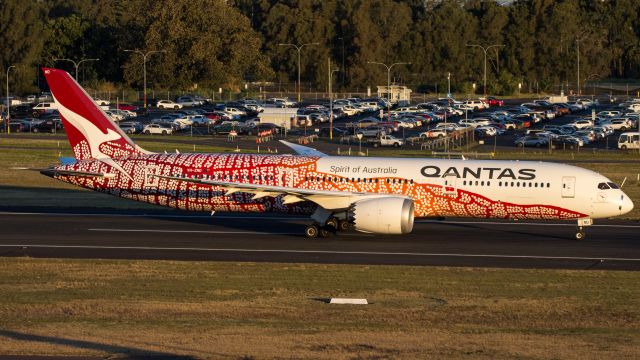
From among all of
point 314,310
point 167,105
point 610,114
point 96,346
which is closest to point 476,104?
point 610,114

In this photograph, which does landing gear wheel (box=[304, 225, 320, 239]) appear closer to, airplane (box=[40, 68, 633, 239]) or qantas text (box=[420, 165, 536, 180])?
airplane (box=[40, 68, 633, 239])

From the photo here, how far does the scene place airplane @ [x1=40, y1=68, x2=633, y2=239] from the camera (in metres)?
45.8

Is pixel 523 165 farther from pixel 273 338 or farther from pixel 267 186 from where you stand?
pixel 273 338

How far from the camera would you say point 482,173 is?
153 ft

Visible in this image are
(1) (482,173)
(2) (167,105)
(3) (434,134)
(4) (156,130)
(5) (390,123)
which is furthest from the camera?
(2) (167,105)

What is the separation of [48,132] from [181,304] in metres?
95.4

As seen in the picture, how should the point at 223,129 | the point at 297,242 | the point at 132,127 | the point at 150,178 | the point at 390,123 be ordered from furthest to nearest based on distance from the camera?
the point at 390,123, the point at 223,129, the point at 132,127, the point at 150,178, the point at 297,242

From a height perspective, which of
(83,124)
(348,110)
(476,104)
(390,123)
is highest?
(83,124)

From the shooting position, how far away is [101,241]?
44.2m

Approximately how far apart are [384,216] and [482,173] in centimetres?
575

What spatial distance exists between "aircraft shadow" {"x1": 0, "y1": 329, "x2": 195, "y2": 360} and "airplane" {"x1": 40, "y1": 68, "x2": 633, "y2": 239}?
19096 millimetres

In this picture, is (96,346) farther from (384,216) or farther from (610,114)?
(610,114)

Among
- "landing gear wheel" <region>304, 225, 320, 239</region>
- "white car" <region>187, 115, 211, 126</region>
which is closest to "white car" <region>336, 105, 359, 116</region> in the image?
"white car" <region>187, 115, 211, 126</region>

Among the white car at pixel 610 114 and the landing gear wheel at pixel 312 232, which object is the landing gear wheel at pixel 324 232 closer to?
the landing gear wheel at pixel 312 232
